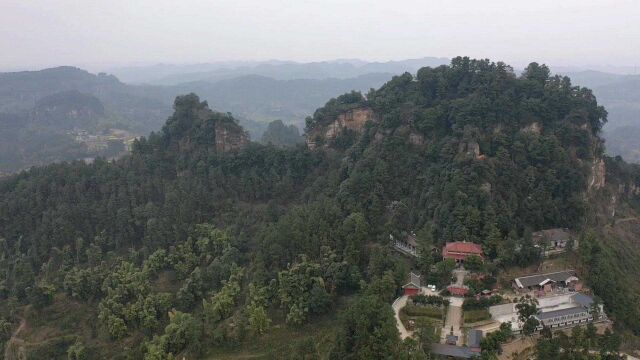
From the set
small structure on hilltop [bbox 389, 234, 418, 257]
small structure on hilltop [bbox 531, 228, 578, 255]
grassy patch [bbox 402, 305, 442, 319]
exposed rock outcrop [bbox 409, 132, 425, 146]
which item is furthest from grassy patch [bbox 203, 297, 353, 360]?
exposed rock outcrop [bbox 409, 132, 425, 146]

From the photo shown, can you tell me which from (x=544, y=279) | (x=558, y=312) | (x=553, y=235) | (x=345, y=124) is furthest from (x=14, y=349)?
(x=553, y=235)

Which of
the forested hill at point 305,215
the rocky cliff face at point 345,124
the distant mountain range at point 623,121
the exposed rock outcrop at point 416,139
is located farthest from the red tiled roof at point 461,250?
the distant mountain range at point 623,121

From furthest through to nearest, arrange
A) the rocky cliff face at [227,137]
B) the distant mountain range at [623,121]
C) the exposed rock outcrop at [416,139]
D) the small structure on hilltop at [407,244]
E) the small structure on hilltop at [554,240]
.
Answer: the distant mountain range at [623,121] < the rocky cliff face at [227,137] < the exposed rock outcrop at [416,139] < the small structure on hilltop at [407,244] < the small structure on hilltop at [554,240]

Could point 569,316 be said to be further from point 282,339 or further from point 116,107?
point 116,107

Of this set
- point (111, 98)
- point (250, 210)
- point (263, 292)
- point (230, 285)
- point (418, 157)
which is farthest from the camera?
point (111, 98)

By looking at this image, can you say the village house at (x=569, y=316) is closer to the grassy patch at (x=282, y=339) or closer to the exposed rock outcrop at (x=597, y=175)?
the grassy patch at (x=282, y=339)

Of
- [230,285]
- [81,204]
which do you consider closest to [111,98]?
[81,204]

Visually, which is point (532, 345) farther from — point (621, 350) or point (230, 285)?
point (230, 285)
